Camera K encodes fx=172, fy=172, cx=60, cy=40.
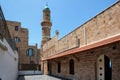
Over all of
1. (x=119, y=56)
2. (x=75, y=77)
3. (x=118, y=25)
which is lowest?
(x=75, y=77)

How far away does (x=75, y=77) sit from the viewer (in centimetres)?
1378

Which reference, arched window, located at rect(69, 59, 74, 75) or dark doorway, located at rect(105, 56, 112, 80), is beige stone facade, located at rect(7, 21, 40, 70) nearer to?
arched window, located at rect(69, 59, 74, 75)

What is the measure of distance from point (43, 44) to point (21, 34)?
11286 mm

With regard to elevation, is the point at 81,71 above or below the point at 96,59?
below

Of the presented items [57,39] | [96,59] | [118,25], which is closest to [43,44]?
[57,39]

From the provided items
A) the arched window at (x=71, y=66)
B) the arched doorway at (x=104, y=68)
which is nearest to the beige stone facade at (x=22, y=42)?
the arched window at (x=71, y=66)

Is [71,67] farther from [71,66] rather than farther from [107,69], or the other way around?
[107,69]

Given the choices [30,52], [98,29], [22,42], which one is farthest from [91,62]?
[30,52]

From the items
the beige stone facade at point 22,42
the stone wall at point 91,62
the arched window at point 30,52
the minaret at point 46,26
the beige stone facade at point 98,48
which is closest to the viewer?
the stone wall at point 91,62

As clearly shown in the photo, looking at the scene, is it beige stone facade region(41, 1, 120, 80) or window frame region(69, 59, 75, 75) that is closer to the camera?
beige stone facade region(41, 1, 120, 80)

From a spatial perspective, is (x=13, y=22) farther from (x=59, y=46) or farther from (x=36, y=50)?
(x=59, y=46)

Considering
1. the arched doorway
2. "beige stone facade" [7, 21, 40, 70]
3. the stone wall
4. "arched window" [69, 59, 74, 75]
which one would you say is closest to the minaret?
"beige stone facade" [7, 21, 40, 70]

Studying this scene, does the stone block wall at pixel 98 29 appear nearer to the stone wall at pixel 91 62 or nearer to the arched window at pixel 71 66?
the stone wall at pixel 91 62

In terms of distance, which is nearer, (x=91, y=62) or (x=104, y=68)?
(x=104, y=68)
